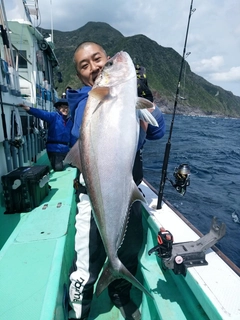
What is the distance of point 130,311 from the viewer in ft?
8.92

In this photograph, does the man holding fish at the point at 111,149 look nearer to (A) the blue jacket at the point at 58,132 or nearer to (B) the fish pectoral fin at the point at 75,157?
(B) the fish pectoral fin at the point at 75,157

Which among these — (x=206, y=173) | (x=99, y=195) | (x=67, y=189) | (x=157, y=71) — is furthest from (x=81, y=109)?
(x=157, y=71)

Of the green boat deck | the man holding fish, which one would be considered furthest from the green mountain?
the man holding fish

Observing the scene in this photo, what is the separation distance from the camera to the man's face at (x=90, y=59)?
2.20 metres

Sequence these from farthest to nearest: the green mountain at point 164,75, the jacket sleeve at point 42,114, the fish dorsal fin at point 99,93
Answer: the green mountain at point 164,75 < the jacket sleeve at point 42,114 < the fish dorsal fin at point 99,93

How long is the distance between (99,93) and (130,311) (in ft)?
8.20

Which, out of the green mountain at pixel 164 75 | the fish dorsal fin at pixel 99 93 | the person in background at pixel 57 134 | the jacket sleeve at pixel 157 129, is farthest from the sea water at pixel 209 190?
the green mountain at pixel 164 75

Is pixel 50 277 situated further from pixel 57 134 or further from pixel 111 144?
pixel 57 134

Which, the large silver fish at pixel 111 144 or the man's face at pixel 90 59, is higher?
the man's face at pixel 90 59

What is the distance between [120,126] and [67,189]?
10.7ft

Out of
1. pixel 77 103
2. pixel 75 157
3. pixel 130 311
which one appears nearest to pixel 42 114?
pixel 77 103

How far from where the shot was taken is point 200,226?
5922mm

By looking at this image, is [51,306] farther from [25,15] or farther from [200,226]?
[25,15]

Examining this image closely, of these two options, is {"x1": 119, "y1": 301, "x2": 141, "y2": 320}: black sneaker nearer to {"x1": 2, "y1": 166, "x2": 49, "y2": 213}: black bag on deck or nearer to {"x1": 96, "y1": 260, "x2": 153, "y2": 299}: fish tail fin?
{"x1": 96, "y1": 260, "x2": 153, "y2": 299}: fish tail fin
